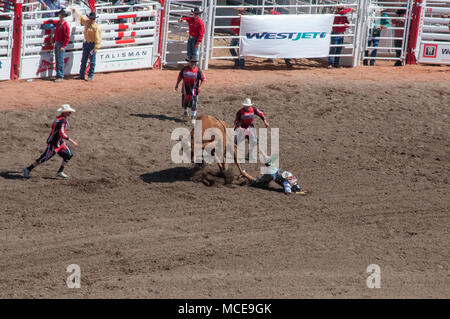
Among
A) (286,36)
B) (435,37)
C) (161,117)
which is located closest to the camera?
(161,117)

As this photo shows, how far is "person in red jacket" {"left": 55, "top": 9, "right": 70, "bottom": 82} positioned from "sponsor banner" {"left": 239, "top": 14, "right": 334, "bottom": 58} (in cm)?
554

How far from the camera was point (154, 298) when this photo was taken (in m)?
9.54

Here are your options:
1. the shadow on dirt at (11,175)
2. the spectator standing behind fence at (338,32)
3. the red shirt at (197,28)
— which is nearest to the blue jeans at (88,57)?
the red shirt at (197,28)

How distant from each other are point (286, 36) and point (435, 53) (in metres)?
5.11

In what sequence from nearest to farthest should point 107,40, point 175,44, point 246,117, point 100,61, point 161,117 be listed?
point 246,117
point 161,117
point 100,61
point 107,40
point 175,44

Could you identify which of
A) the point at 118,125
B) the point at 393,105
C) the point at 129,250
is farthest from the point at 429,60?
the point at 129,250

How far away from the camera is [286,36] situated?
2206 cm

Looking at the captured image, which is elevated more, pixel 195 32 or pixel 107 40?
pixel 195 32

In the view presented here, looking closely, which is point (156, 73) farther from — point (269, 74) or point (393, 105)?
point (393, 105)

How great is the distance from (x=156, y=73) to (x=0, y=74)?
4.58 m

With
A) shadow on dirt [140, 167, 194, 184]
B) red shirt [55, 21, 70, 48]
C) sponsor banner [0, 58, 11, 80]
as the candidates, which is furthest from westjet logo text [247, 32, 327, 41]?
shadow on dirt [140, 167, 194, 184]

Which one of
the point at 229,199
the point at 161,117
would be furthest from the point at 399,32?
the point at 229,199

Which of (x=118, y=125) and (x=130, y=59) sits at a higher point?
(x=130, y=59)

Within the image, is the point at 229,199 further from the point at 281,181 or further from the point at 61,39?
the point at 61,39
